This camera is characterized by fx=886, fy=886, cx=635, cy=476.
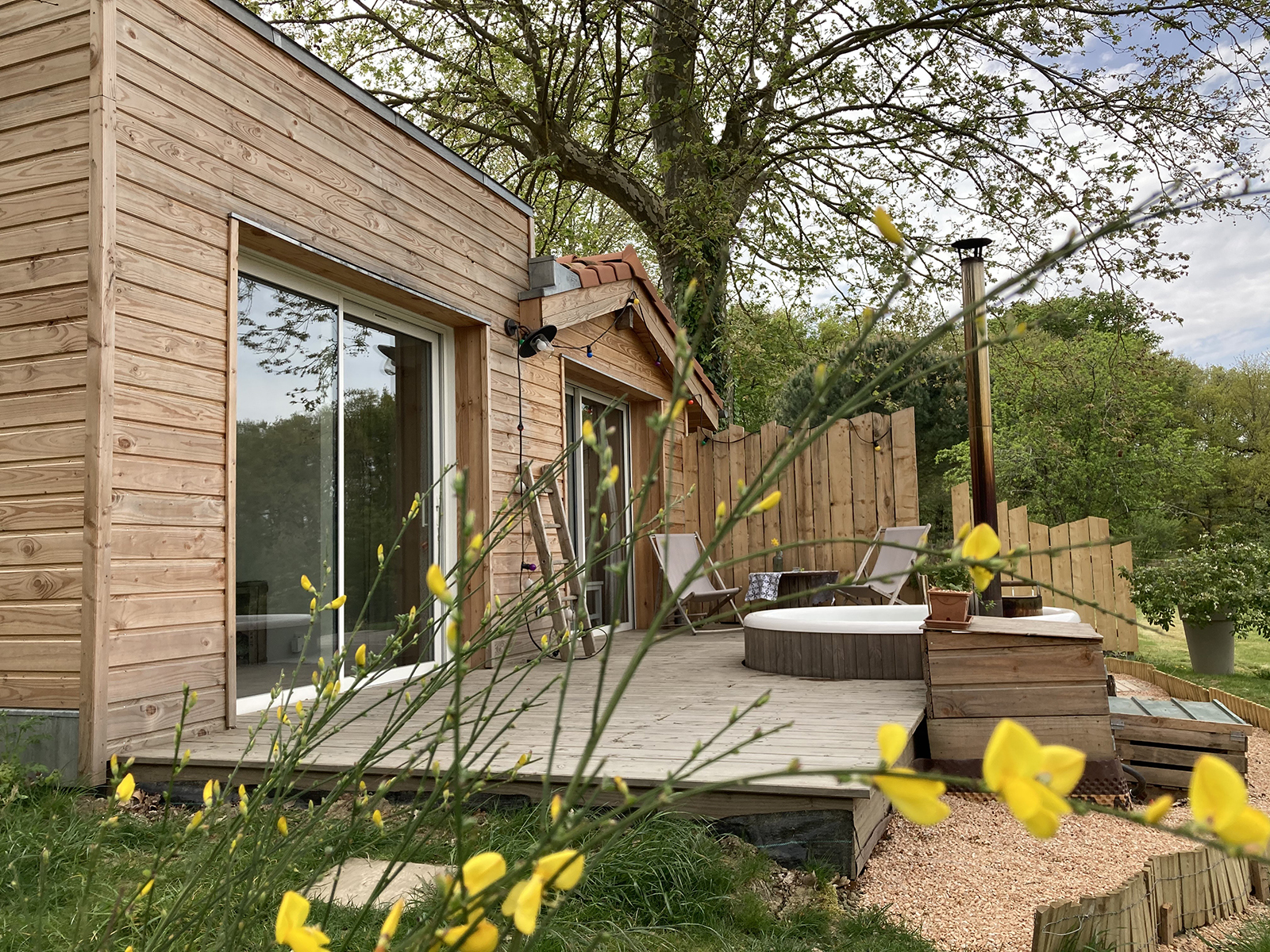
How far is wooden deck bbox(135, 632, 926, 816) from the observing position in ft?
8.75

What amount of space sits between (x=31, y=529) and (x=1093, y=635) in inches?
163

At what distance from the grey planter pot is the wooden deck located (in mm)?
3797

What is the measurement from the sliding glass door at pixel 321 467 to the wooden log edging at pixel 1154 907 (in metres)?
2.79

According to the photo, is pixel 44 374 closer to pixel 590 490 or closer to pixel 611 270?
pixel 611 270

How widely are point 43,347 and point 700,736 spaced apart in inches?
114

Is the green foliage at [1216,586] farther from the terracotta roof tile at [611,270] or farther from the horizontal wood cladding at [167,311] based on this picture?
the horizontal wood cladding at [167,311]

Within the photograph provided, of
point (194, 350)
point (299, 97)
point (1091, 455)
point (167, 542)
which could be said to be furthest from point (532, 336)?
point (1091, 455)

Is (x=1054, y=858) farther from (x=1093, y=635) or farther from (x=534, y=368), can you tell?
(x=534, y=368)

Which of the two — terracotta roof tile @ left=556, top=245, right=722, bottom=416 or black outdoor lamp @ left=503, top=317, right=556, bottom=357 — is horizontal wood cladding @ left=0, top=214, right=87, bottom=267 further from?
terracotta roof tile @ left=556, top=245, right=722, bottom=416

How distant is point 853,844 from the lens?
258 cm

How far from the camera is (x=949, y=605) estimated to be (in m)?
3.71

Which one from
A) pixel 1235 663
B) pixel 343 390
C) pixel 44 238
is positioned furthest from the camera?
pixel 1235 663

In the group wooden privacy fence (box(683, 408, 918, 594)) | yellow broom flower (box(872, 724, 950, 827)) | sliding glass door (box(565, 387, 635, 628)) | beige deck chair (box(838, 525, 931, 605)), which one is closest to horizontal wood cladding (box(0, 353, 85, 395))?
yellow broom flower (box(872, 724, 950, 827))

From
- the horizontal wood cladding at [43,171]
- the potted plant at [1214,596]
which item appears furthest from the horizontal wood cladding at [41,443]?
the potted plant at [1214,596]
